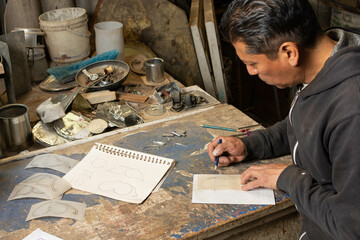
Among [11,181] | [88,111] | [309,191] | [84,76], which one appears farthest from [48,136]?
[309,191]

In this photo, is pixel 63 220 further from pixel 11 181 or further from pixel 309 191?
pixel 309 191

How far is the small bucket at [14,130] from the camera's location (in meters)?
2.05

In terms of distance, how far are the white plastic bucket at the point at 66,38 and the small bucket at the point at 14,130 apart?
88cm

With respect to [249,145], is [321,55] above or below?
above

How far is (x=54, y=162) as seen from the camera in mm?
1832

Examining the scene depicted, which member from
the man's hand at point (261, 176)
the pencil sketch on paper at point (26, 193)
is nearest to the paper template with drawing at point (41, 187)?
the pencil sketch on paper at point (26, 193)

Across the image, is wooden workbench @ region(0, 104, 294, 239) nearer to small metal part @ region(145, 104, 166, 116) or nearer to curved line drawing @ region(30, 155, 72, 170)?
curved line drawing @ region(30, 155, 72, 170)

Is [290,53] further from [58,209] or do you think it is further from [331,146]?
[58,209]

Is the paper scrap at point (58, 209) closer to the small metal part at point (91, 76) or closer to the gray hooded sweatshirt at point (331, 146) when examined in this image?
the gray hooded sweatshirt at point (331, 146)

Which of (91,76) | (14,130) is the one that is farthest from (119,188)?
(91,76)

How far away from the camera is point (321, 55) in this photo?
4.35 feet

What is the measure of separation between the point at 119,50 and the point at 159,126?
41.8 inches

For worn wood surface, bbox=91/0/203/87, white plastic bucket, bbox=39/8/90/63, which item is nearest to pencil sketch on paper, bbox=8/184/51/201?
white plastic bucket, bbox=39/8/90/63

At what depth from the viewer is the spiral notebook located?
5.39 ft
